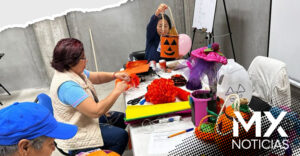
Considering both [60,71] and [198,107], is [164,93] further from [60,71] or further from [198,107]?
[60,71]

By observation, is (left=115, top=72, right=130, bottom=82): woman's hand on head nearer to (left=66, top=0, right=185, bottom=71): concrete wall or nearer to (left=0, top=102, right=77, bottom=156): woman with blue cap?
(left=0, top=102, right=77, bottom=156): woman with blue cap

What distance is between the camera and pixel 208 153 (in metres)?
0.84

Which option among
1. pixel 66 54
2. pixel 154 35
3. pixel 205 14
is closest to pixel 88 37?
pixel 154 35

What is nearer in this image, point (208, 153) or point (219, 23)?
point (208, 153)

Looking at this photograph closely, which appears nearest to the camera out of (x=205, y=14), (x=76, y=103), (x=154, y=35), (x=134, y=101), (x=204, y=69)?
(x=204, y=69)

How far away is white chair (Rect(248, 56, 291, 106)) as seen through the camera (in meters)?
1.40

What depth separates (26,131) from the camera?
0.78 metres

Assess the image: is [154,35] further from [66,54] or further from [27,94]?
[27,94]

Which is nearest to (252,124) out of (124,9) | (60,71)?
(60,71)

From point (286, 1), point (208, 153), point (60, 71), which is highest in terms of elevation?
point (286, 1)

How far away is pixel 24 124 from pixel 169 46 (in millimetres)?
1131

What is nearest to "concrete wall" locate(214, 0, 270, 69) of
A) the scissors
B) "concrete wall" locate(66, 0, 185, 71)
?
"concrete wall" locate(66, 0, 185, 71)

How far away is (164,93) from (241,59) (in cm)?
207

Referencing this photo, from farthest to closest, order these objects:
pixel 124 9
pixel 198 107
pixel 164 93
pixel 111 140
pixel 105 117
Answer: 1. pixel 124 9
2. pixel 105 117
3. pixel 111 140
4. pixel 164 93
5. pixel 198 107
